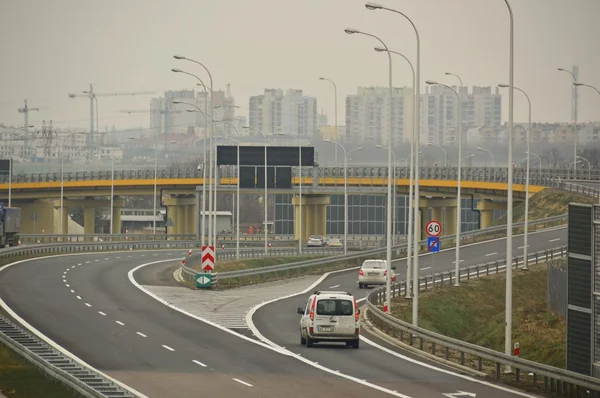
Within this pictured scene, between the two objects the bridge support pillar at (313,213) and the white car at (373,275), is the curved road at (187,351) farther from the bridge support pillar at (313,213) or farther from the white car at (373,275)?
the bridge support pillar at (313,213)

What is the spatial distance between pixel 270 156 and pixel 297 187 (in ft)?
57.1

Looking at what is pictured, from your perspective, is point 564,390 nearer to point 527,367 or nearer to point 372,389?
point 527,367

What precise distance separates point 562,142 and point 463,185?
5007cm

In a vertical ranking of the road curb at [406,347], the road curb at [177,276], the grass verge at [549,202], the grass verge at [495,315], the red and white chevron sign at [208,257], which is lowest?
the grass verge at [495,315]

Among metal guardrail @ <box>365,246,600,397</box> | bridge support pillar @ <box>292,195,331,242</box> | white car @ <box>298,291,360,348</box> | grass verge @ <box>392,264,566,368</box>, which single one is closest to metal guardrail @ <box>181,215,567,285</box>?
metal guardrail @ <box>365,246,600,397</box>

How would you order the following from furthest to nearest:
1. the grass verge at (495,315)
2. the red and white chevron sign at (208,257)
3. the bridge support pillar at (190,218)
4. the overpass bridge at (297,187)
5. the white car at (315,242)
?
the bridge support pillar at (190,218), the overpass bridge at (297,187), the white car at (315,242), the red and white chevron sign at (208,257), the grass verge at (495,315)

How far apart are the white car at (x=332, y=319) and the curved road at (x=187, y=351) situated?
50 centimetres

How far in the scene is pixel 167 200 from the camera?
500ft

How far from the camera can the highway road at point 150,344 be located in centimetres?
2997

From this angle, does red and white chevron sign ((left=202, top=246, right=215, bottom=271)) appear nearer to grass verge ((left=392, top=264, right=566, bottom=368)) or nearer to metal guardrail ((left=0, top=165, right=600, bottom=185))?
grass verge ((left=392, top=264, right=566, bottom=368))

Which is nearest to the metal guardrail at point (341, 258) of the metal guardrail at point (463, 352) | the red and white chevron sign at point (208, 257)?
the red and white chevron sign at point (208, 257)

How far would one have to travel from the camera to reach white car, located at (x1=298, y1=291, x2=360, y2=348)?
37969 millimetres

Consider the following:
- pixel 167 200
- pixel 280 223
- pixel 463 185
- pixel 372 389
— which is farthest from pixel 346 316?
pixel 280 223

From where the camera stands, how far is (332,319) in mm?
38312
